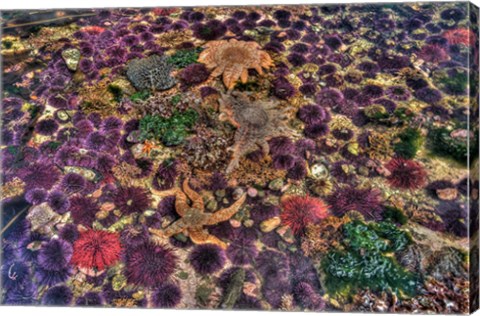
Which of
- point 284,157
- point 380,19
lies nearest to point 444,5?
point 380,19

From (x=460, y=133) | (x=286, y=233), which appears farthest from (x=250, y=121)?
(x=460, y=133)

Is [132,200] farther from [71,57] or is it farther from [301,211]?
[71,57]

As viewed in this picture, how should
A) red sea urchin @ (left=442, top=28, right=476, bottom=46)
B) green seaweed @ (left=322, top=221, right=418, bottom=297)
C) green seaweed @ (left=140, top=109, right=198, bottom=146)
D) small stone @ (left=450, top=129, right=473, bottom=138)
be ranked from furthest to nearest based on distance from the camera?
red sea urchin @ (left=442, top=28, right=476, bottom=46)
green seaweed @ (left=140, top=109, right=198, bottom=146)
small stone @ (left=450, top=129, right=473, bottom=138)
green seaweed @ (left=322, top=221, right=418, bottom=297)

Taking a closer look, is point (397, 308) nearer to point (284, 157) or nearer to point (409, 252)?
point (409, 252)

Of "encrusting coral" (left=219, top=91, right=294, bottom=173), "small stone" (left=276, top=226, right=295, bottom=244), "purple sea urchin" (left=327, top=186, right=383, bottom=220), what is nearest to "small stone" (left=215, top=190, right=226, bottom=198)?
"encrusting coral" (left=219, top=91, right=294, bottom=173)

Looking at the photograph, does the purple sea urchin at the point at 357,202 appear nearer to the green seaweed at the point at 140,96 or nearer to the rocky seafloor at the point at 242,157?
the rocky seafloor at the point at 242,157

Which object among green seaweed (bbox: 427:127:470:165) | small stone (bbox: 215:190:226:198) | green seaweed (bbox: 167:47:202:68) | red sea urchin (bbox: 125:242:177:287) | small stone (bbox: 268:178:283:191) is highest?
green seaweed (bbox: 167:47:202:68)

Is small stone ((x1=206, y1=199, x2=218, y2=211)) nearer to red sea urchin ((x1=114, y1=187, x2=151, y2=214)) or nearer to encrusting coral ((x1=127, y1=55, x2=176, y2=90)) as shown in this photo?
red sea urchin ((x1=114, y1=187, x2=151, y2=214))
